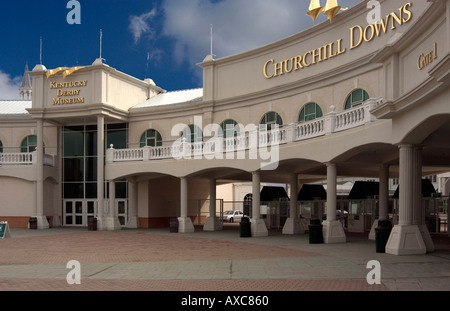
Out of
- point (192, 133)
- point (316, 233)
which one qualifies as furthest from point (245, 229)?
point (192, 133)

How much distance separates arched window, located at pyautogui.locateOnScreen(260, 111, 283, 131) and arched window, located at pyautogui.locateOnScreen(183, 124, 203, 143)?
535 cm

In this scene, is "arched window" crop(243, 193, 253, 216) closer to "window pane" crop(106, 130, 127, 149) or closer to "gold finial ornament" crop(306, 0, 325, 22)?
"window pane" crop(106, 130, 127, 149)

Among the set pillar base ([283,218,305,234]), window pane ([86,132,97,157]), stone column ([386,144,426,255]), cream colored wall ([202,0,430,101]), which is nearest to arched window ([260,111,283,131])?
cream colored wall ([202,0,430,101])

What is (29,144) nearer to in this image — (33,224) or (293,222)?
(33,224)

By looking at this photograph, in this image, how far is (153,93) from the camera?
40312mm

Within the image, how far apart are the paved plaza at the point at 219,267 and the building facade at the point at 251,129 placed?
2.45 m

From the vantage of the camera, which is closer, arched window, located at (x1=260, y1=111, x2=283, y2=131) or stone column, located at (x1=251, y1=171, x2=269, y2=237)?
stone column, located at (x1=251, y1=171, x2=269, y2=237)

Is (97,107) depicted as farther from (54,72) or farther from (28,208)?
(28,208)

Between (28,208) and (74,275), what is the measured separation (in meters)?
25.2

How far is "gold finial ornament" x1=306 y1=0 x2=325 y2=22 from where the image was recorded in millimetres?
26250

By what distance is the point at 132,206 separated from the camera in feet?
118

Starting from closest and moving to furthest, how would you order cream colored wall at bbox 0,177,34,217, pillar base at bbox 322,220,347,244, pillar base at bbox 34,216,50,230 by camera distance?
1. pillar base at bbox 322,220,347,244
2. pillar base at bbox 34,216,50,230
3. cream colored wall at bbox 0,177,34,217

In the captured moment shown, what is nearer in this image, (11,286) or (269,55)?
→ (11,286)
